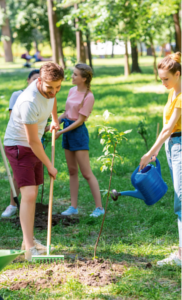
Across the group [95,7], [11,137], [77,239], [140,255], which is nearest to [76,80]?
[11,137]

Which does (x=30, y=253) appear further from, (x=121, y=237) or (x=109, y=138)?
(x=109, y=138)

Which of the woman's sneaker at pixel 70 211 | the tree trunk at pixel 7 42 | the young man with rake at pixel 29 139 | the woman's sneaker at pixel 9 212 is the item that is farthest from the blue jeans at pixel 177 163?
the tree trunk at pixel 7 42

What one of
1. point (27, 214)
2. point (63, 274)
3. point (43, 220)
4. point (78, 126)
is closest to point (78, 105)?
point (78, 126)

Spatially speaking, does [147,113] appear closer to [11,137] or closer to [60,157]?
[60,157]

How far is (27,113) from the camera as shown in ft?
10.1

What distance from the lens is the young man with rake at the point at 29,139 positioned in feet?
10.2

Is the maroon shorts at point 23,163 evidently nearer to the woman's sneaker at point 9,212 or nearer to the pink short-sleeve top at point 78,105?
the pink short-sleeve top at point 78,105

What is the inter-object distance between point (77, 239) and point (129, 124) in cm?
571

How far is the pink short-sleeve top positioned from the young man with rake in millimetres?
959

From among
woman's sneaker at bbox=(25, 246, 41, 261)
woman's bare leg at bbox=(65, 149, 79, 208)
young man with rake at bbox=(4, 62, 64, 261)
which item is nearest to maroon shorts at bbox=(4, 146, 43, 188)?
young man with rake at bbox=(4, 62, 64, 261)

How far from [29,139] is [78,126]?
1.33 meters

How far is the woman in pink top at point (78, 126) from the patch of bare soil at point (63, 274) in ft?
4.20

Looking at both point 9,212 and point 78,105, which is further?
Result: point 9,212

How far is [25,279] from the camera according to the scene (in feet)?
10.0
